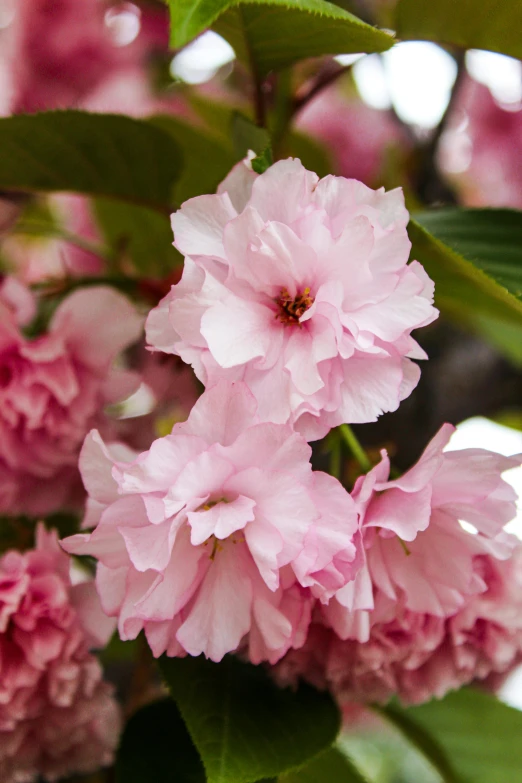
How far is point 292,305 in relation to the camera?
0.41m

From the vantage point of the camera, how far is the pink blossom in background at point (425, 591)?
0.40 metres

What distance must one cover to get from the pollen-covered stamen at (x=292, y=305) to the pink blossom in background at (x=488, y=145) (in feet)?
3.73

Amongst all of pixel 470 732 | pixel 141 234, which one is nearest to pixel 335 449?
pixel 470 732

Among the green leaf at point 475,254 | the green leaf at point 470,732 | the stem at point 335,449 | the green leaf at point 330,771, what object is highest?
the green leaf at point 475,254

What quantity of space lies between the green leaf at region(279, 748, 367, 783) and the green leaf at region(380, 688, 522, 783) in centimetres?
10

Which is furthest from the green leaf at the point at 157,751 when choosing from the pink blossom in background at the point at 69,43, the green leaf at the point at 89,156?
the pink blossom in background at the point at 69,43

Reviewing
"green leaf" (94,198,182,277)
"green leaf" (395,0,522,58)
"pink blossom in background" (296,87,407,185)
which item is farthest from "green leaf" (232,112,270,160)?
"pink blossom in background" (296,87,407,185)

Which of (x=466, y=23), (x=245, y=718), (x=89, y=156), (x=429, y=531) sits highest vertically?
(x=466, y=23)

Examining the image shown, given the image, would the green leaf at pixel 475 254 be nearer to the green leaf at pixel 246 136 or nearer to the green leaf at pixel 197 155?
the green leaf at pixel 246 136

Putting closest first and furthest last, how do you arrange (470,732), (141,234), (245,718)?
(245,718) < (470,732) < (141,234)

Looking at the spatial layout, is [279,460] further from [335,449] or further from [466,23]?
[466,23]

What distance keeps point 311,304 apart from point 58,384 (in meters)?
0.25

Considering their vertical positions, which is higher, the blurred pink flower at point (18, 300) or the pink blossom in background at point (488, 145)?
the blurred pink flower at point (18, 300)

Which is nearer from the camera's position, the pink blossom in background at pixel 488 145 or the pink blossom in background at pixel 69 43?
the pink blossom in background at pixel 69 43
